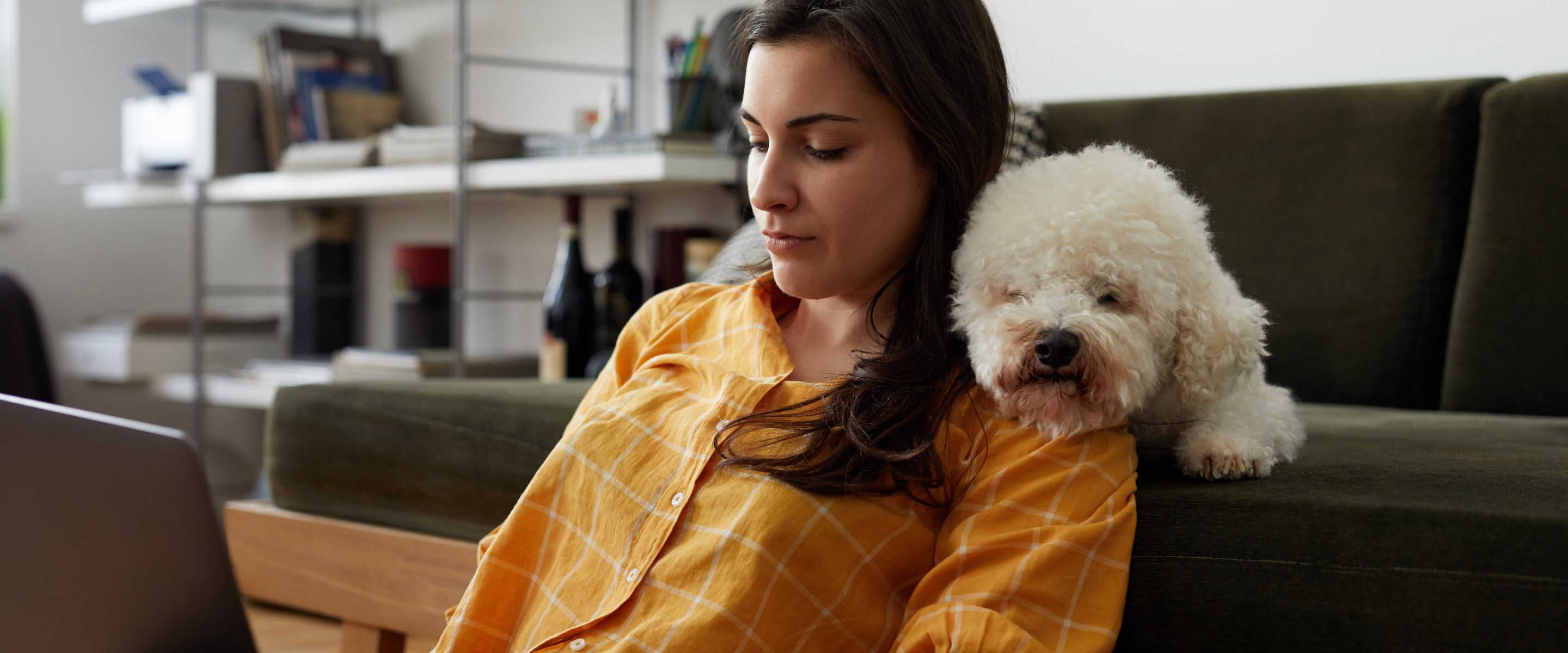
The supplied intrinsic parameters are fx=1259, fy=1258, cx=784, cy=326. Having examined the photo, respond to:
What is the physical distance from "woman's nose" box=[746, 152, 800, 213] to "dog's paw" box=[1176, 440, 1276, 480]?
1.06 ft

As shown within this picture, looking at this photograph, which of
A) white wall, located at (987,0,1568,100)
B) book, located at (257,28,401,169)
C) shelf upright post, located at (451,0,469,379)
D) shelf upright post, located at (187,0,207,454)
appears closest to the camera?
white wall, located at (987,0,1568,100)

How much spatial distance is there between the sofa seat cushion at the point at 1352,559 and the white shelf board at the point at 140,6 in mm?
2466

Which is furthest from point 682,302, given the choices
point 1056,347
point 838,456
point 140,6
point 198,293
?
point 140,6

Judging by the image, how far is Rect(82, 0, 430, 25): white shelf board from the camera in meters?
2.80

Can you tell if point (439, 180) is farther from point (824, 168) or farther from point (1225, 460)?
point (1225, 460)

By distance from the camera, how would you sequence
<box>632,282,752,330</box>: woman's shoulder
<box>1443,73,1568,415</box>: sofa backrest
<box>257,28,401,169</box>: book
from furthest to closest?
<box>257,28,401,169</box>: book → <box>1443,73,1568,415</box>: sofa backrest → <box>632,282,752,330</box>: woman's shoulder

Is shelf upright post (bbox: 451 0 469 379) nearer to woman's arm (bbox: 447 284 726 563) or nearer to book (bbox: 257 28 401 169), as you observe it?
book (bbox: 257 28 401 169)

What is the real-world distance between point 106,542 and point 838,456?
19.3 inches

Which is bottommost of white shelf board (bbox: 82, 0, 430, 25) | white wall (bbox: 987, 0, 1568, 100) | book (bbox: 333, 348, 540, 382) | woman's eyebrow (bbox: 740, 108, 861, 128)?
book (bbox: 333, 348, 540, 382)

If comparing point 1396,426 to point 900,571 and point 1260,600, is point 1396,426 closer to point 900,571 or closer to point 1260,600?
point 1260,600

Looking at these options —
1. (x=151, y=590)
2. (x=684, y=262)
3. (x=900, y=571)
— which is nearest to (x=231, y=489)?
(x=684, y=262)

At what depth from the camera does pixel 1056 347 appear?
2.38ft

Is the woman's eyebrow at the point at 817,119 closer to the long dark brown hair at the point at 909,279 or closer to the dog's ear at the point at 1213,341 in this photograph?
the long dark brown hair at the point at 909,279

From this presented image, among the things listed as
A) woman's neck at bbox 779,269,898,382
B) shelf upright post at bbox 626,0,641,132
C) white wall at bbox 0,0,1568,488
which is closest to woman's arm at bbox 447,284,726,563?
woman's neck at bbox 779,269,898,382
